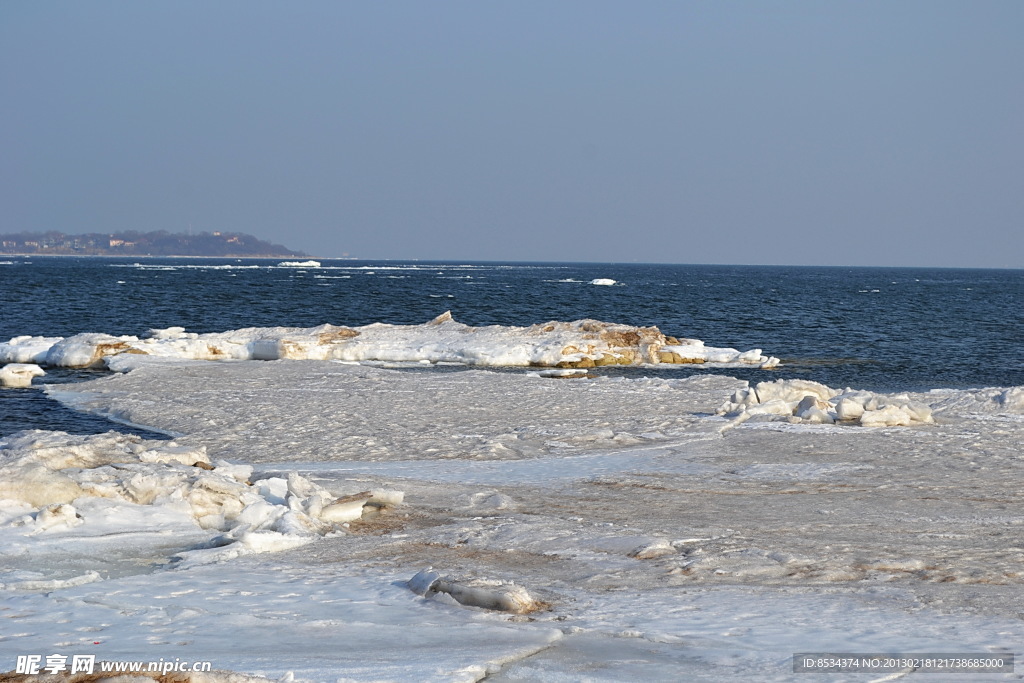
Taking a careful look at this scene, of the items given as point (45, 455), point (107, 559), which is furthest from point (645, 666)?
point (45, 455)

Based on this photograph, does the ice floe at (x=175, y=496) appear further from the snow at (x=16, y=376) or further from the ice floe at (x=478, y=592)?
the snow at (x=16, y=376)

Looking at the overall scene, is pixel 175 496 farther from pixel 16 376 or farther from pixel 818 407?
pixel 16 376

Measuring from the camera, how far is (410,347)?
89.4 ft

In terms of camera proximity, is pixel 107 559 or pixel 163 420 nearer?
pixel 107 559

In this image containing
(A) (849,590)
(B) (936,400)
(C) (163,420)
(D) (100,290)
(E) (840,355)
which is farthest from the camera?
(D) (100,290)

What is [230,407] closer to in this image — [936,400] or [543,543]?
[543,543]

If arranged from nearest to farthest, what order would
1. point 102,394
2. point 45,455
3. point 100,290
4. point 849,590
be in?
point 849,590 → point 45,455 → point 102,394 → point 100,290

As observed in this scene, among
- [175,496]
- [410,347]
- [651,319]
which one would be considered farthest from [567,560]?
[651,319]

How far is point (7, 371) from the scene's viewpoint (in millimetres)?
21062

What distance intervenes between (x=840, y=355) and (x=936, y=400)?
1307 cm

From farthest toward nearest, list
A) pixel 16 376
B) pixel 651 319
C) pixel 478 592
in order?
pixel 651 319, pixel 16 376, pixel 478 592

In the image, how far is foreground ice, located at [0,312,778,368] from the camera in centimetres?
2573

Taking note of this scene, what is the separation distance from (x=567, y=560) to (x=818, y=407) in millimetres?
9106

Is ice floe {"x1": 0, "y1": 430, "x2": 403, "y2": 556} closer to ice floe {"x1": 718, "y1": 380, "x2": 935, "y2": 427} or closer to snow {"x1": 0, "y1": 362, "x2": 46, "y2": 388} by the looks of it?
ice floe {"x1": 718, "y1": 380, "x2": 935, "y2": 427}
